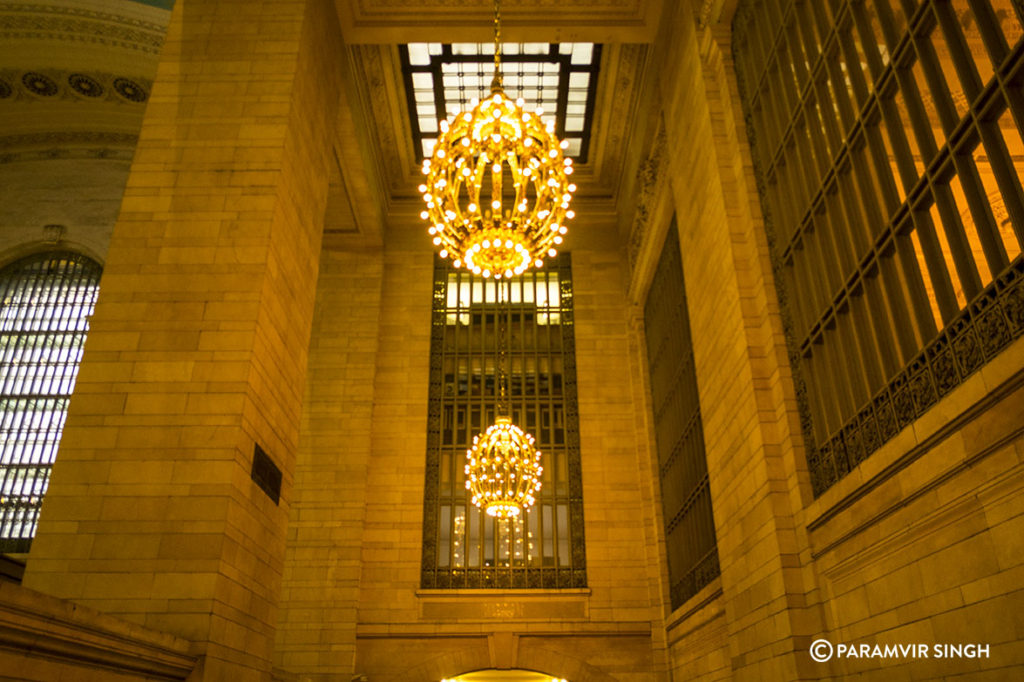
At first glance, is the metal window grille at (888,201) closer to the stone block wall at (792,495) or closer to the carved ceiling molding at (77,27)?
the stone block wall at (792,495)

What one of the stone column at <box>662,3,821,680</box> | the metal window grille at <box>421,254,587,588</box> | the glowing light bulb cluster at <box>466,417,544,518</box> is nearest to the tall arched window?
the metal window grille at <box>421,254,587,588</box>

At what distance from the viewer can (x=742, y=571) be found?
6.94 m

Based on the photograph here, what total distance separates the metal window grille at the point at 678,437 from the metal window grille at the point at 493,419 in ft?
5.12

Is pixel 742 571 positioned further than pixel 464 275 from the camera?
No

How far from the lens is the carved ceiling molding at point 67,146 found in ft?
50.9

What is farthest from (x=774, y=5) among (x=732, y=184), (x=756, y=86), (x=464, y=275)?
(x=464, y=275)

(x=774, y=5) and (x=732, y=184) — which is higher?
(x=774, y=5)

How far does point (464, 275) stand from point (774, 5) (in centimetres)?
815

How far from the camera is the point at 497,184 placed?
17.5 ft

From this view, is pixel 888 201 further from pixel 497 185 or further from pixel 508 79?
pixel 508 79

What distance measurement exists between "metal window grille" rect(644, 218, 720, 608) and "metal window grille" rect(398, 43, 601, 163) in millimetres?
3195

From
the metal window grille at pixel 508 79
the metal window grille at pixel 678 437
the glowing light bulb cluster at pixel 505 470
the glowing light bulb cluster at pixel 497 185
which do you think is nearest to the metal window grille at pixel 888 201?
the glowing light bulb cluster at pixel 497 185

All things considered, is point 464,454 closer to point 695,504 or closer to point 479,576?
point 479,576

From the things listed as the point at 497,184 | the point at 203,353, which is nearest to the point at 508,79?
the point at 203,353
